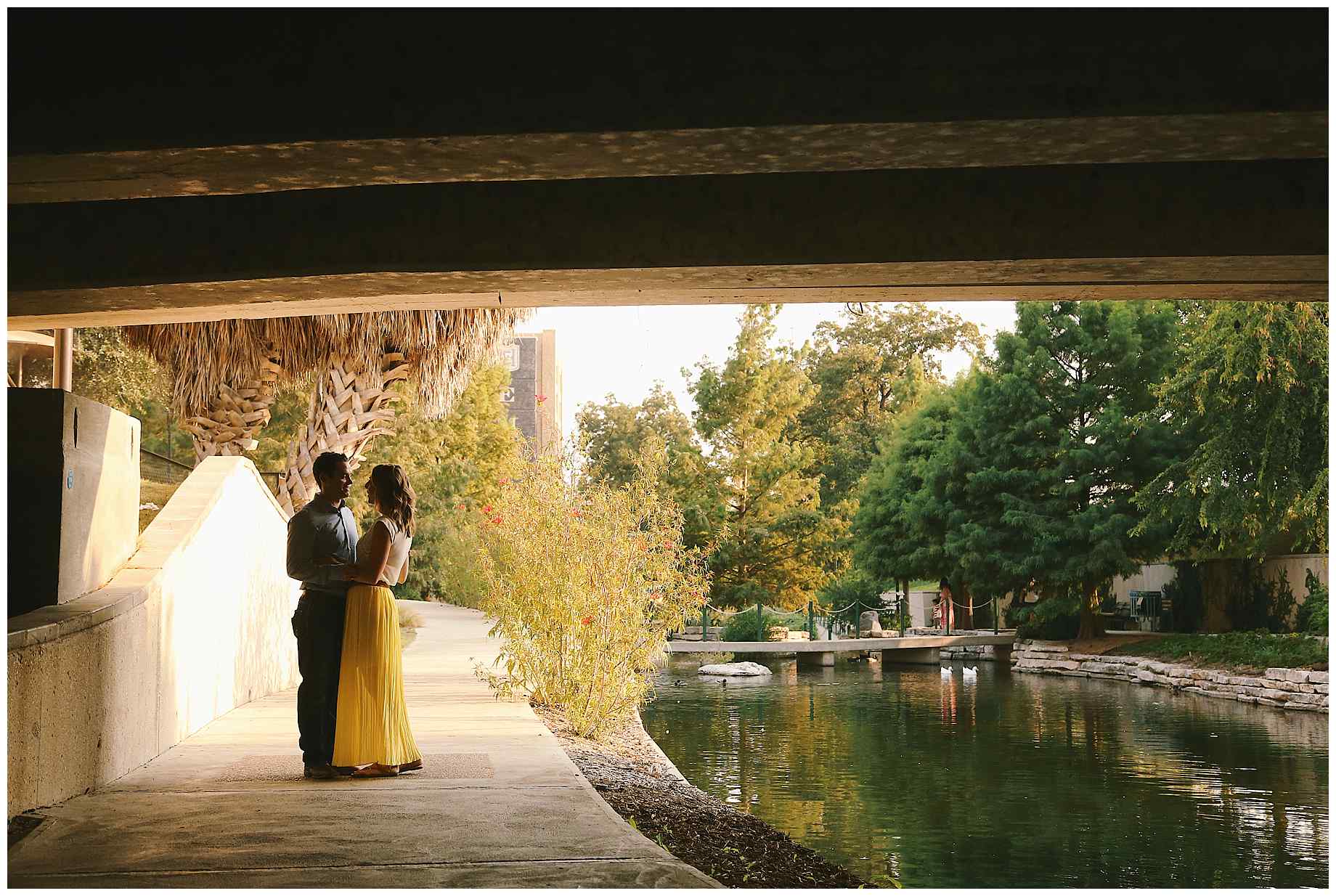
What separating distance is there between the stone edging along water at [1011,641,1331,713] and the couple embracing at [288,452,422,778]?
579 inches

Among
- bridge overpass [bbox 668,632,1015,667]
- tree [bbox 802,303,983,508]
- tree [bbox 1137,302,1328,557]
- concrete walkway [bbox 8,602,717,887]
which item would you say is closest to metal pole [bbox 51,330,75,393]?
concrete walkway [bbox 8,602,717,887]

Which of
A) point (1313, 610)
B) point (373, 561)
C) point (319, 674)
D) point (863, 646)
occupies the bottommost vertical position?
point (863, 646)

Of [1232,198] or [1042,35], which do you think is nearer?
[1042,35]

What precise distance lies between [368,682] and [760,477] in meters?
27.7

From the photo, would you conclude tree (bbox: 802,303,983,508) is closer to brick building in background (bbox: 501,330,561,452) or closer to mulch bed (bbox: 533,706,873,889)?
mulch bed (bbox: 533,706,873,889)

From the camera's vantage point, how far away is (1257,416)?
22.5 meters

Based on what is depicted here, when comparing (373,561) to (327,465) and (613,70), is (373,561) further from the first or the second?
(613,70)

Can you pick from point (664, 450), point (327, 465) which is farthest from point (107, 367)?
point (327, 465)

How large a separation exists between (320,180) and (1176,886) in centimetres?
719

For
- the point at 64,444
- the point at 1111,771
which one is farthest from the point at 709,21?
the point at 1111,771

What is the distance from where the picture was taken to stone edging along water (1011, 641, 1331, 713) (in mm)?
20641

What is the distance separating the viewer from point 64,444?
22.6ft

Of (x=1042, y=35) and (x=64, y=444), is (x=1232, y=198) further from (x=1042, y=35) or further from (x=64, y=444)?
(x=64, y=444)

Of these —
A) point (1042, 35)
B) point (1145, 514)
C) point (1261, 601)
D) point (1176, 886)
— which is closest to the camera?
point (1042, 35)
